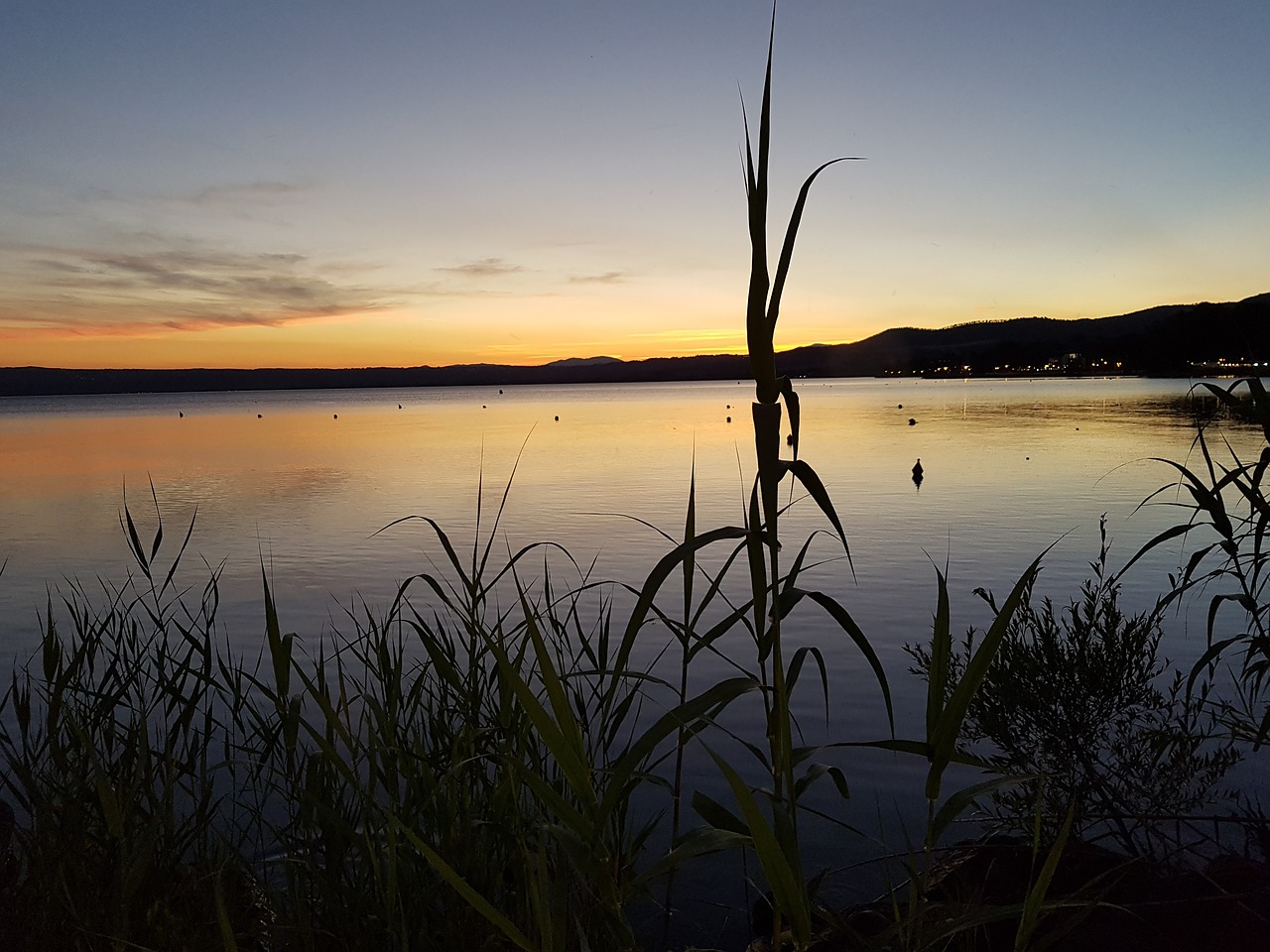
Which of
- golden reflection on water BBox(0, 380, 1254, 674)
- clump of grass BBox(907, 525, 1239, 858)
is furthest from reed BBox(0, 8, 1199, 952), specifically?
golden reflection on water BBox(0, 380, 1254, 674)

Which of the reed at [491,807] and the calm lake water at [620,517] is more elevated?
the reed at [491,807]

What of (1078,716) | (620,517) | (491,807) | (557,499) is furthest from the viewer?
(557,499)

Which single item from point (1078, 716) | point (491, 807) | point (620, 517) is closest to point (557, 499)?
point (620, 517)

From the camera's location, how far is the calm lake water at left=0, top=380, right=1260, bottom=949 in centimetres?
1201

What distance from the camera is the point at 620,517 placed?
84.0 feet

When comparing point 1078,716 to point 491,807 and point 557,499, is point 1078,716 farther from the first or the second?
point 557,499

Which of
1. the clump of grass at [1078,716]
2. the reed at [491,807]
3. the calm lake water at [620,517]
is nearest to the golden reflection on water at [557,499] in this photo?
the calm lake water at [620,517]

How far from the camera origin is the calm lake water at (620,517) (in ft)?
39.4

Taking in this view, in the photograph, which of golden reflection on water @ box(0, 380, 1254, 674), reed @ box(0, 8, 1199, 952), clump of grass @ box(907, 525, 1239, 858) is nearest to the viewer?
reed @ box(0, 8, 1199, 952)

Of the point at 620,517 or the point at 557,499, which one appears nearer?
the point at 620,517

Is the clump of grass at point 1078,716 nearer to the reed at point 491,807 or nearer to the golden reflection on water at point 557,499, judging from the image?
the reed at point 491,807

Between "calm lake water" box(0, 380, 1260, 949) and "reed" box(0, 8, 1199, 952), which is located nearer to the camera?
"reed" box(0, 8, 1199, 952)

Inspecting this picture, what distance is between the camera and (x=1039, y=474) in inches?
1217

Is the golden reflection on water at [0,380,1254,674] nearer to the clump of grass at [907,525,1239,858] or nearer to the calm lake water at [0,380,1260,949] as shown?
the calm lake water at [0,380,1260,949]
